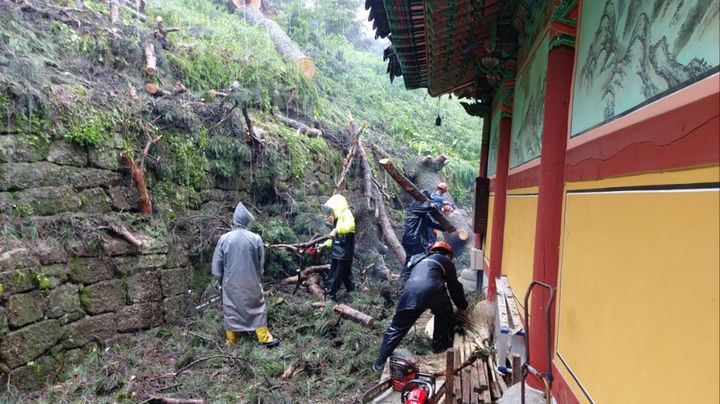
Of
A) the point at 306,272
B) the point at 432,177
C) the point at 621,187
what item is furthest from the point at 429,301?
the point at 432,177

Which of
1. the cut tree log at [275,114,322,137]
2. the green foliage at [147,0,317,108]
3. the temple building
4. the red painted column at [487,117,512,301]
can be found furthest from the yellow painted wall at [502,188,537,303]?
the green foliage at [147,0,317,108]

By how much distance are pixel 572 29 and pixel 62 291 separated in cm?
524

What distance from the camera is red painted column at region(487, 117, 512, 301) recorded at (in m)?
5.54

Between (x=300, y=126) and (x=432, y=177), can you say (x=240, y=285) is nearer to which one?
(x=300, y=126)

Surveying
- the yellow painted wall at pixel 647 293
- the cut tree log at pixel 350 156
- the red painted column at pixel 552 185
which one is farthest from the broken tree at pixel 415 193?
the yellow painted wall at pixel 647 293

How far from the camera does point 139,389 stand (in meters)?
4.26

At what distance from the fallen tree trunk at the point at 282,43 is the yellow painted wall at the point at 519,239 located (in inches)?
340

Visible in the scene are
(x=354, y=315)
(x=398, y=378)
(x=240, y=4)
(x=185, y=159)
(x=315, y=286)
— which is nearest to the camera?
(x=398, y=378)

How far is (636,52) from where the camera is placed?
5.64 ft

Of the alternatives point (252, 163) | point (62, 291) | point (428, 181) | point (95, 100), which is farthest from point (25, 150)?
point (428, 181)

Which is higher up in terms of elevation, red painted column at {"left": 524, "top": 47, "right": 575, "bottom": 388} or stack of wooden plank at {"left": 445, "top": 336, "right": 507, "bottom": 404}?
red painted column at {"left": 524, "top": 47, "right": 575, "bottom": 388}

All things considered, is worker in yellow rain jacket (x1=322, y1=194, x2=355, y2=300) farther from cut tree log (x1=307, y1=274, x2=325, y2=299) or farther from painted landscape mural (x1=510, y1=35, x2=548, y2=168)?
painted landscape mural (x1=510, y1=35, x2=548, y2=168)

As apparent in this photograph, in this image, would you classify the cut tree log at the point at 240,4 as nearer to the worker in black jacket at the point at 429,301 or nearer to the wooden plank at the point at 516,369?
the worker in black jacket at the point at 429,301

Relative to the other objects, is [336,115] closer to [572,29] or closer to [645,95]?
[572,29]
